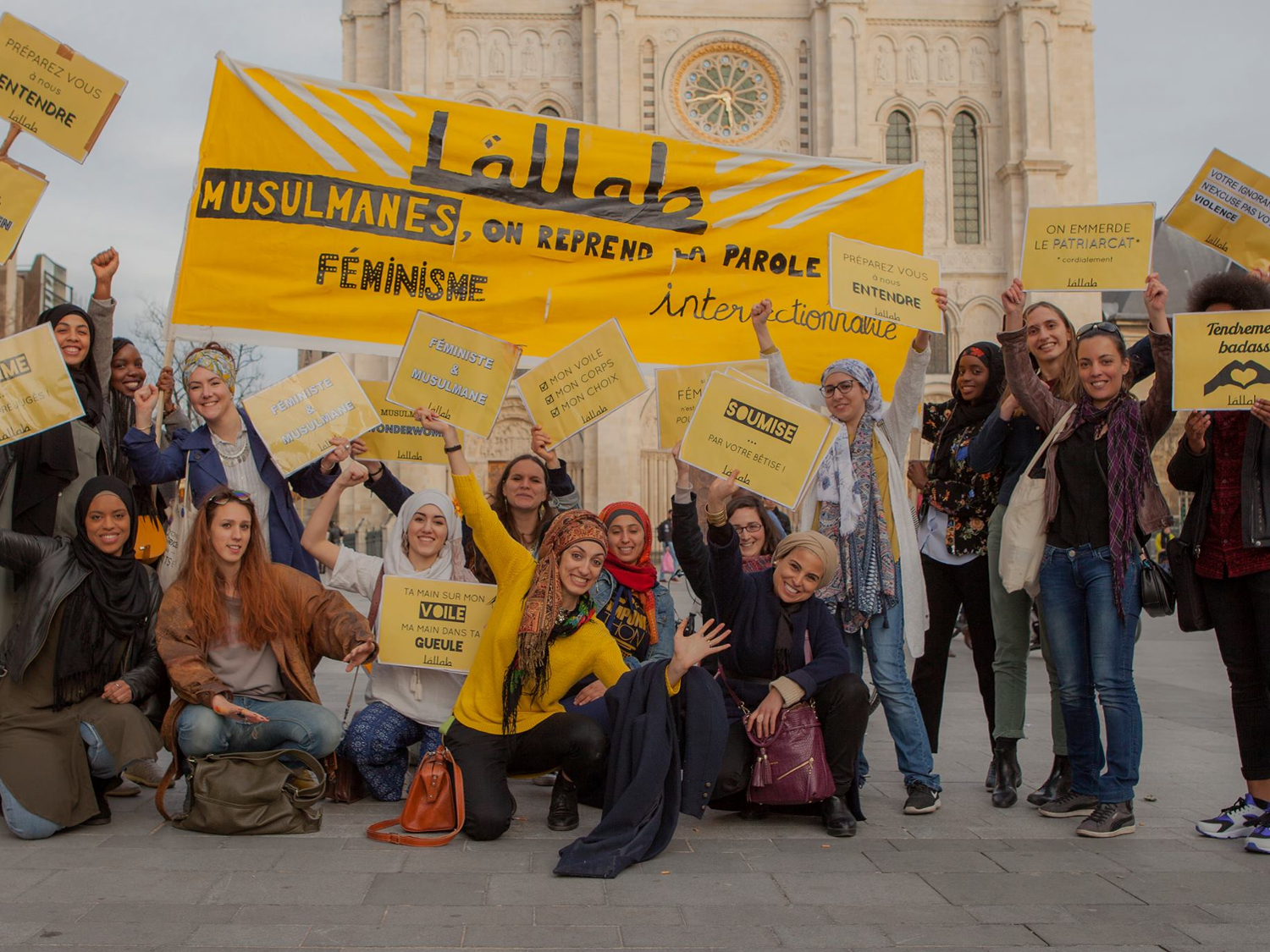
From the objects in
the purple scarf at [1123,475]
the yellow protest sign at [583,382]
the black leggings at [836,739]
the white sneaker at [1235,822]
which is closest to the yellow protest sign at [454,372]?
the yellow protest sign at [583,382]

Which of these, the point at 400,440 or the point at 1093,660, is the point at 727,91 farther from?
the point at 1093,660

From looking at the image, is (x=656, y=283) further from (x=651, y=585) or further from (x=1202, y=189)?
(x=1202, y=189)

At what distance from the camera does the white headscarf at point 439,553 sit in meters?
5.48

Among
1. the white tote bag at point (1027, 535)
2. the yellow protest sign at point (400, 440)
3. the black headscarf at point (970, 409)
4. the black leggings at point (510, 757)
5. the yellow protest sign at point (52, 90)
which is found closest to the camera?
the black leggings at point (510, 757)

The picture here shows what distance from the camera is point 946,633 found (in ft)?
18.4

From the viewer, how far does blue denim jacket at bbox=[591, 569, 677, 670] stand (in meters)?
5.13

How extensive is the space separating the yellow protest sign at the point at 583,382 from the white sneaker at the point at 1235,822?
2954 mm

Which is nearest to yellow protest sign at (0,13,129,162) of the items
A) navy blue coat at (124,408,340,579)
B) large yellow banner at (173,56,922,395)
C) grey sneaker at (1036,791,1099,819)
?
large yellow banner at (173,56,922,395)

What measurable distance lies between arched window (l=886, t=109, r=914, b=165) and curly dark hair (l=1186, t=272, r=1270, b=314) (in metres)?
30.0

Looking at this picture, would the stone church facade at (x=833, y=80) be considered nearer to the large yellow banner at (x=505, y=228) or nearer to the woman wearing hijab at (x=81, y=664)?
the large yellow banner at (x=505, y=228)

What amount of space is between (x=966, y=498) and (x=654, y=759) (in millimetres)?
2139

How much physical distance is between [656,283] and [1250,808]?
364cm

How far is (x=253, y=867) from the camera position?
4.08m

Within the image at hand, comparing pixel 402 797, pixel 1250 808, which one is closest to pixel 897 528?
pixel 1250 808
